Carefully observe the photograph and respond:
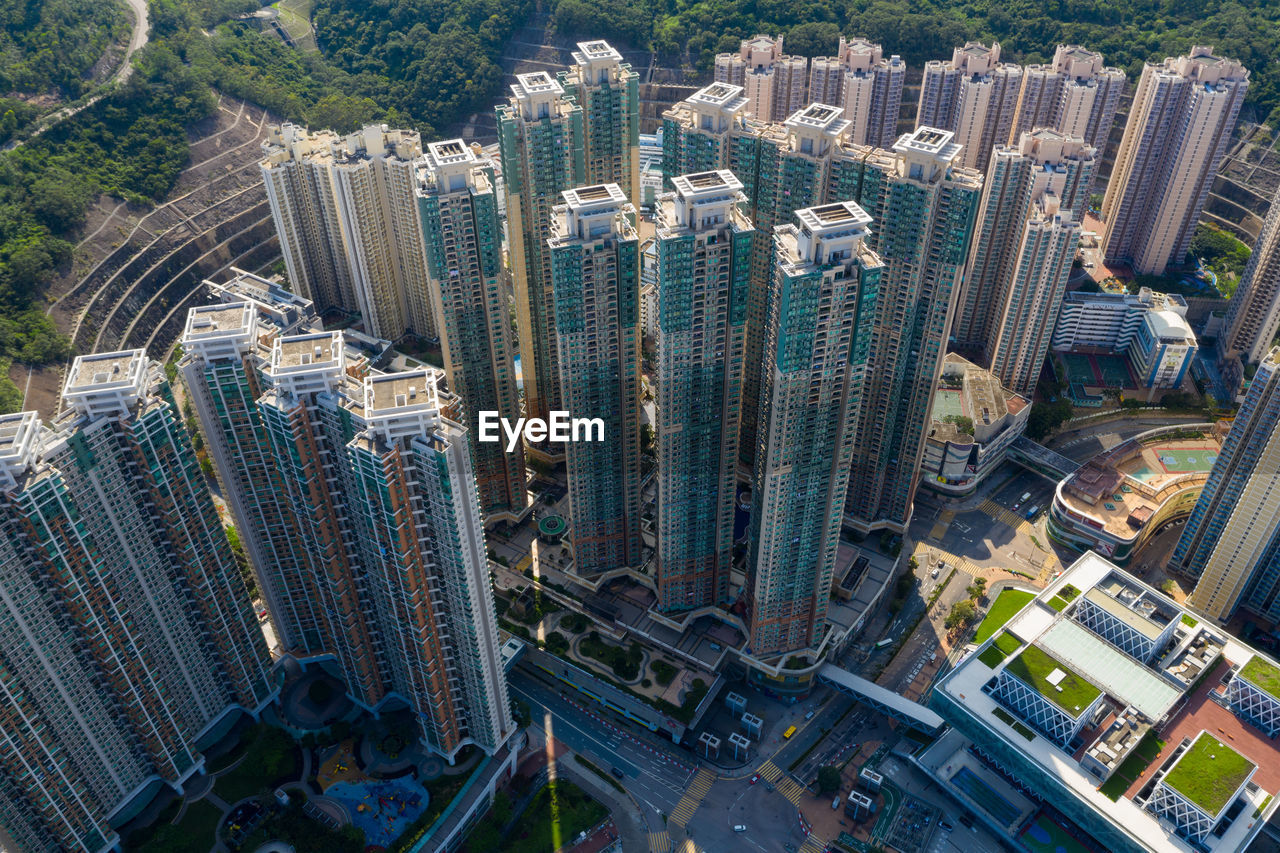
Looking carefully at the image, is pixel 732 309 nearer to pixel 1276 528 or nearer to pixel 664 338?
pixel 664 338

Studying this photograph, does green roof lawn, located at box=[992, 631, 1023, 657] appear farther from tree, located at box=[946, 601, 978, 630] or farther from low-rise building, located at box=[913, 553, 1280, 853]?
tree, located at box=[946, 601, 978, 630]

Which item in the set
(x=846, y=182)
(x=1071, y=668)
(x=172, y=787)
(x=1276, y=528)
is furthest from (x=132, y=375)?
(x=1276, y=528)

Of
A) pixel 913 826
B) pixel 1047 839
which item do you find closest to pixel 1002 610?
pixel 1047 839

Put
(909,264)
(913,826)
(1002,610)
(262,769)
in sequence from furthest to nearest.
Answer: (1002,610) → (909,264) → (913,826) → (262,769)

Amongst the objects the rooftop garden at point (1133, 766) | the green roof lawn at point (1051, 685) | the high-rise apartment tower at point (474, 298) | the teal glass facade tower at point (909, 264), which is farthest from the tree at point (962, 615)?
the high-rise apartment tower at point (474, 298)

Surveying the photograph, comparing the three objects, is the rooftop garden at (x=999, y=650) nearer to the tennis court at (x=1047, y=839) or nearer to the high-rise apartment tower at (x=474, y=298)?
the tennis court at (x=1047, y=839)

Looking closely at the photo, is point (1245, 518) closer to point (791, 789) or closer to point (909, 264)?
point (909, 264)
